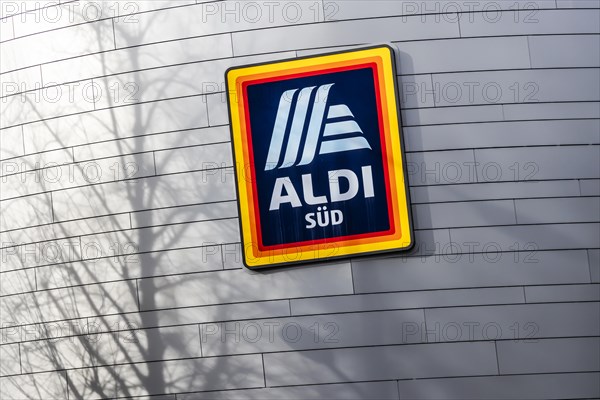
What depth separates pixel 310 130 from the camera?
430cm

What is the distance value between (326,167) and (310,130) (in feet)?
0.75

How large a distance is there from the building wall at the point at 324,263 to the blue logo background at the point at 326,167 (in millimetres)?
174

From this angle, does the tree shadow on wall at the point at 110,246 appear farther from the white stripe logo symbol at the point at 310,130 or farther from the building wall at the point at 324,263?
the white stripe logo symbol at the point at 310,130

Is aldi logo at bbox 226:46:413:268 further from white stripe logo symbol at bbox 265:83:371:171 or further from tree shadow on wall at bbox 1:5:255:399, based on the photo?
tree shadow on wall at bbox 1:5:255:399

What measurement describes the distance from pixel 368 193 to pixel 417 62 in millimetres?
786

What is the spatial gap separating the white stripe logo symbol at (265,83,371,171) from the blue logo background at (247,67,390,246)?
2 cm

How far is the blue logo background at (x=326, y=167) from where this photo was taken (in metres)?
4.24

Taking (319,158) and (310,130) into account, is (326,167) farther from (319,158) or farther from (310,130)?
(310,130)

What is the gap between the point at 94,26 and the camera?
4590 millimetres

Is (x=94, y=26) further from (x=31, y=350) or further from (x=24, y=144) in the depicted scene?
(x=31, y=350)

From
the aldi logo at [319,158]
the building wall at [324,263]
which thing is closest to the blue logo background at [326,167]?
the aldi logo at [319,158]

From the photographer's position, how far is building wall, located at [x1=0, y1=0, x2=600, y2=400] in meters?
4.15

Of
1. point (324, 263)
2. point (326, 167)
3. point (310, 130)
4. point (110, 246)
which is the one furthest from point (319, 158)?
point (110, 246)

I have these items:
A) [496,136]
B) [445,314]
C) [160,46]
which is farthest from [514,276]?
[160,46]
